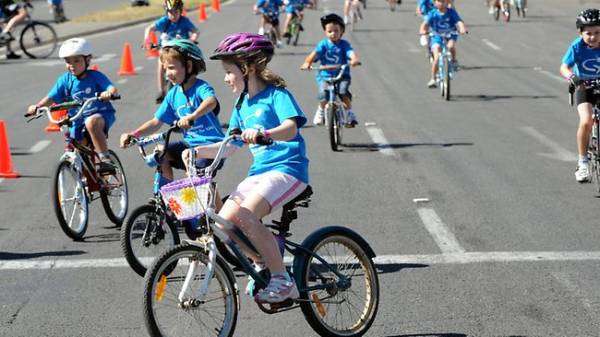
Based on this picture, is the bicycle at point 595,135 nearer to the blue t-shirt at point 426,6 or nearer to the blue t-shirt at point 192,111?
the blue t-shirt at point 192,111

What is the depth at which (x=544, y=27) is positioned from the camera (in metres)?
36.9

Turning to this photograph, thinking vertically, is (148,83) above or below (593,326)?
below

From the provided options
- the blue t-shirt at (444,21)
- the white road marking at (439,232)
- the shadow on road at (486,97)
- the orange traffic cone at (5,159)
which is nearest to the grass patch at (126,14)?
the blue t-shirt at (444,21)

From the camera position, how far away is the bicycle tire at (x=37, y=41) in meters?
28.8

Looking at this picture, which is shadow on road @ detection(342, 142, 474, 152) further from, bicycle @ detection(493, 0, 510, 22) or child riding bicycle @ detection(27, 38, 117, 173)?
bicycle @ detection(493, 0, 510, 22)

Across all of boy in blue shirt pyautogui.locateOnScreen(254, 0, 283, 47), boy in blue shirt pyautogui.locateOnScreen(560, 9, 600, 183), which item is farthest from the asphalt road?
boy in blue shirt pyautogui.locateOnScreen(254, 0, 283, 47)

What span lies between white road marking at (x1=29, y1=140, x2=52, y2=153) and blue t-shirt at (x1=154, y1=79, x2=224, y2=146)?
6960mm

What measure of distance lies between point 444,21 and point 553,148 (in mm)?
6685

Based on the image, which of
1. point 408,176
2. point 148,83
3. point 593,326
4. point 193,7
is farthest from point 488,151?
point 193,7

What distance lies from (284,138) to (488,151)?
849 centimetres

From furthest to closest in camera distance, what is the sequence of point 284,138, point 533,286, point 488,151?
point 488,151 → point 533,286 → point 284,138

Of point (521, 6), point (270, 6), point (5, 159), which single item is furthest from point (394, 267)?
point (521, 6)

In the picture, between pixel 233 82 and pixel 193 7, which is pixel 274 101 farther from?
pixel 193 7

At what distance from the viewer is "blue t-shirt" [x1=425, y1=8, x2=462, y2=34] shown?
67.9ft
